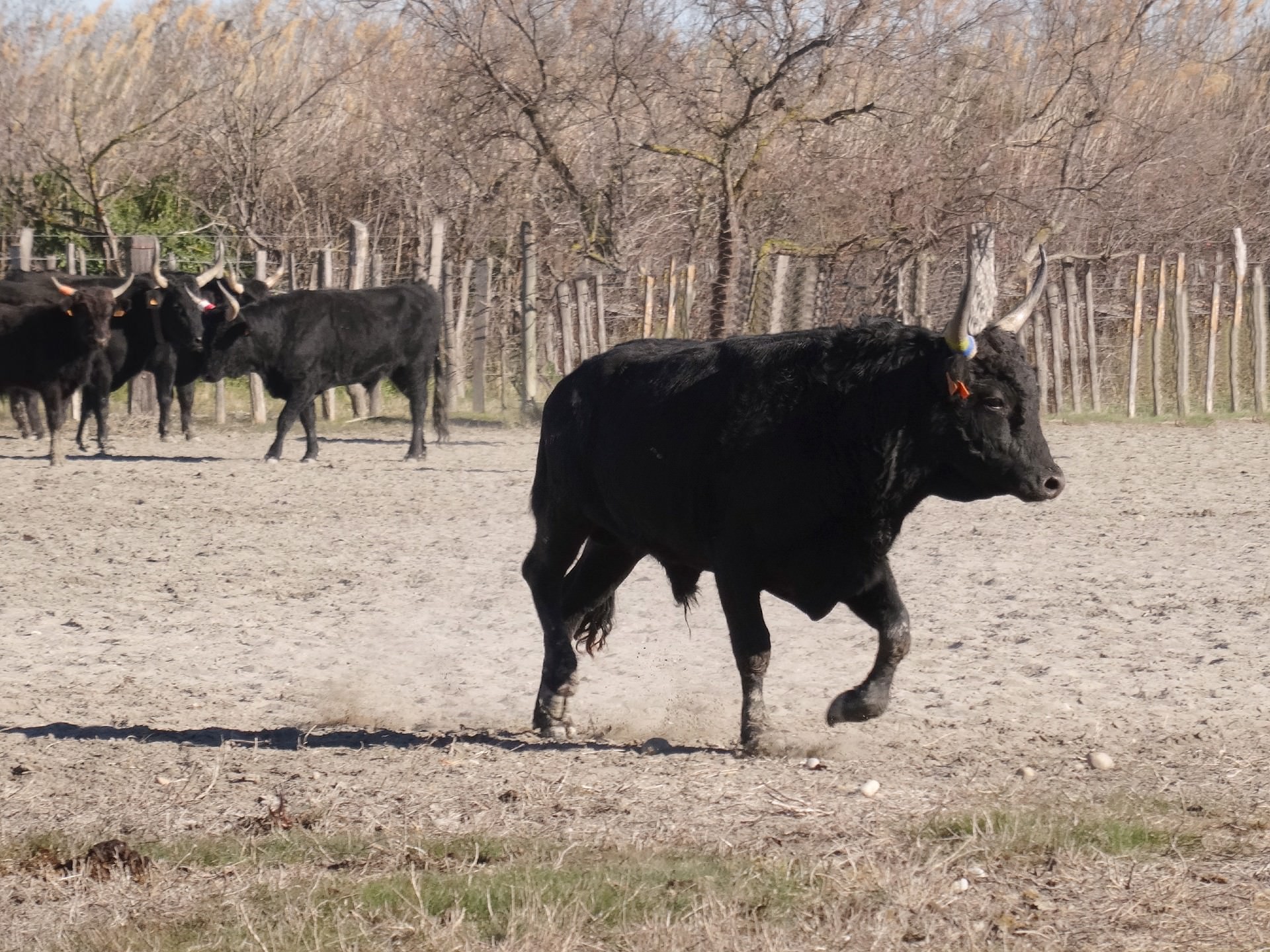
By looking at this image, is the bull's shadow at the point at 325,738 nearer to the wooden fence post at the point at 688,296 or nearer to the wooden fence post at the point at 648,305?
the wooden fence post at the point at 648,305

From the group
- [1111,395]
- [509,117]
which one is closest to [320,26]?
[509,117]

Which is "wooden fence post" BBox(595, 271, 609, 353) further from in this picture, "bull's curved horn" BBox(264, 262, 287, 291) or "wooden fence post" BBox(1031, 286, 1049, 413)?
"bull's curved horn" BBox(264, 262, 287, 291)

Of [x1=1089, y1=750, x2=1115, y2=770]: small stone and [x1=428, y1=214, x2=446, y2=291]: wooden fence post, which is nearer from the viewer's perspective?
[x1=1089, y1=750, x2=1115, y2=770]: small stone

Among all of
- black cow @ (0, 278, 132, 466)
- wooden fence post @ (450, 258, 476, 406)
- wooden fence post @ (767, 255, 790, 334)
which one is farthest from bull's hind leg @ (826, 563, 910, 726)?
wooden fence post @ (450, 258, 476, 406)

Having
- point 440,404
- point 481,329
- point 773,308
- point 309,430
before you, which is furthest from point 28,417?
point 773,308

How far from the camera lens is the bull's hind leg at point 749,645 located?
5.83 meters

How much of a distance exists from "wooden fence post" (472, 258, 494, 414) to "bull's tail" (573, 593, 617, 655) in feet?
43.7

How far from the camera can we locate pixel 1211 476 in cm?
1356

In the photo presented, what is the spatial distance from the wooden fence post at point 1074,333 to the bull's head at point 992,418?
14.3 m

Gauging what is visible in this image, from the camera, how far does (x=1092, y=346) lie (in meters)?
19.6

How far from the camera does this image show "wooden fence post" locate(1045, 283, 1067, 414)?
19.4 meters

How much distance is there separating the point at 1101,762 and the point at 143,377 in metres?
15.9

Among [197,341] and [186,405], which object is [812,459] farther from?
[186,405]

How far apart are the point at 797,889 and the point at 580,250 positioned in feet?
58.2
